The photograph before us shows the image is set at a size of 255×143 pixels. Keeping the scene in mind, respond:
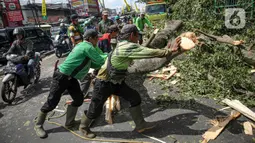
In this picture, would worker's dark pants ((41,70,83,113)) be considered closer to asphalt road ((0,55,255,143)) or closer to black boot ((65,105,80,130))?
black boot ((65,105,80,130))

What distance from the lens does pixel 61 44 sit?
10.9m

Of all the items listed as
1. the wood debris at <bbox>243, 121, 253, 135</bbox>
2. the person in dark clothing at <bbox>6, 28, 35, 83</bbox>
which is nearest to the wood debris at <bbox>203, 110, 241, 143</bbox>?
the wood debris at <bbox>243, 121, 253, 135</bbox>

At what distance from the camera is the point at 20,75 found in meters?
5.28

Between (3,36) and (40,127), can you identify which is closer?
(40,127)

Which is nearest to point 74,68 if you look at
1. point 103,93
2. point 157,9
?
point 103,93

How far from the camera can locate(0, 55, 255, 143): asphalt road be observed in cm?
325

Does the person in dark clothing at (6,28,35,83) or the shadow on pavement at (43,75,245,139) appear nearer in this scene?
the shadow on pavement at (43,75,245,139)

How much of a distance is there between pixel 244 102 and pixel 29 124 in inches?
182

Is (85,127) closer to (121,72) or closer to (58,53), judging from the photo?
(121,72)

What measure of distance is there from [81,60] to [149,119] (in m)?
1.84

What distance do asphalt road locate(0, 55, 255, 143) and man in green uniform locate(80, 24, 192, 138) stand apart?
0.94 feet

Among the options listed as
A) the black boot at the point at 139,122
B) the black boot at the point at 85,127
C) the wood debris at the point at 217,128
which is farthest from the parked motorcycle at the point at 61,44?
the wood debris at the point at 217,128

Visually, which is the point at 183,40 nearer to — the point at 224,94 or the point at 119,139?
the point at 119,139

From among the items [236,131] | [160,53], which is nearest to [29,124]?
[160,53]
